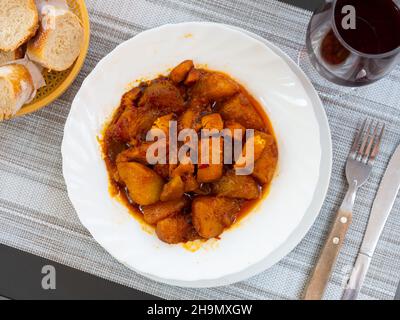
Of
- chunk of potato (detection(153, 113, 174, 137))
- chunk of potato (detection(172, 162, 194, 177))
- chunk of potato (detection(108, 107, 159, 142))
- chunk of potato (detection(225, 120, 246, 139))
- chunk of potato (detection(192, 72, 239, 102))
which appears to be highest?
chunk of potato (detection(192, 72, 239, 102))

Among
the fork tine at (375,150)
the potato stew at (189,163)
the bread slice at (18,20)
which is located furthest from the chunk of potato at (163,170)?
the fork tine at (375,150)

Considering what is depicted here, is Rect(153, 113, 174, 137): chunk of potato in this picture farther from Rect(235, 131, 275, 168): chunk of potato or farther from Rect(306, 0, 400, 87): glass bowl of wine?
Rect(306, 0, 400, 87): glass bowl of wine

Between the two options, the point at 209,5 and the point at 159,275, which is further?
the point at 209,5

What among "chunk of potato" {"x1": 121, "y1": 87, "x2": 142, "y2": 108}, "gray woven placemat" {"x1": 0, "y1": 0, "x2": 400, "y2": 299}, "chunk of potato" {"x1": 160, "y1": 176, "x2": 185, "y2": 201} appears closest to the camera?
"chunk of potato" {"x1": 160, "y1": 176, "x2": 185, "y2": 201}

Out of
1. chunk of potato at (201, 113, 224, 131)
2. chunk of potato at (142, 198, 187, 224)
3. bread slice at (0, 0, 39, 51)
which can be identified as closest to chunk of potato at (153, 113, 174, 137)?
chunk of potato at (201, 113, 224, 131)

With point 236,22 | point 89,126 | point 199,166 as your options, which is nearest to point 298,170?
point 199,166

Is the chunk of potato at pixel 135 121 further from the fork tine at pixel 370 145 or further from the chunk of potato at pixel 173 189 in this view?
the fork tine at pixel 370 145

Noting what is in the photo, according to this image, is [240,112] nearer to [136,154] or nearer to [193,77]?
[193,77]

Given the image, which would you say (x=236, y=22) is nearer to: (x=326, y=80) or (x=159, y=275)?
(x=326, y=80)
